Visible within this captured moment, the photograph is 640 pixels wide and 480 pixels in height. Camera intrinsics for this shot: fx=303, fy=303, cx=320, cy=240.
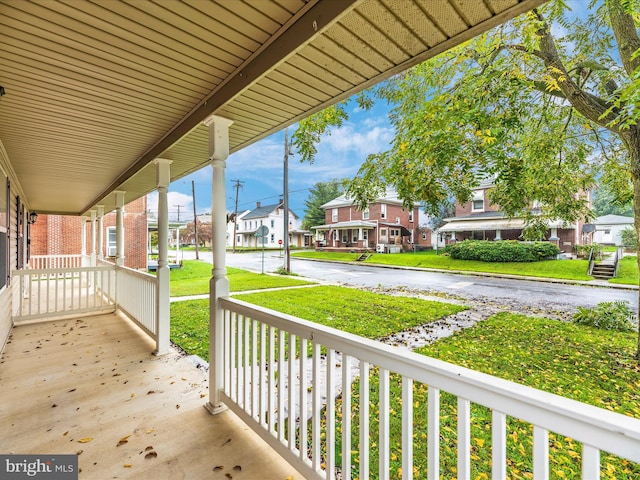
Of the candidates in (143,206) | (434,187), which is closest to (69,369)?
(434,187)

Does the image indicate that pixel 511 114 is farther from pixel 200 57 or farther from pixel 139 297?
pixel 139 297

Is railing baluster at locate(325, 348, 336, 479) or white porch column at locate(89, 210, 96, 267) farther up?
white porch column at locate(89, 210, 96, 267)

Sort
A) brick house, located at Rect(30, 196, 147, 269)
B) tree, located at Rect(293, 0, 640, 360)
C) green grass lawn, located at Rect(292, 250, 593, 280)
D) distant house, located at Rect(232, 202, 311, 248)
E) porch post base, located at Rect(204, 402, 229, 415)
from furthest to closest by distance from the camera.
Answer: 1. distant house, located at Rect(232, 202, 311, 248)
2. green grass lawn, located at Rect(292, 250, 593, 280)
3. brick house, located at Rect(30, 196, 147, 269)
4. tree, located at Rect(293, 0, 640, 360)
5. porch post base, located at Rect(204, 402, 229, 415)

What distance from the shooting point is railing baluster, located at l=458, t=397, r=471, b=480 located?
1059mm

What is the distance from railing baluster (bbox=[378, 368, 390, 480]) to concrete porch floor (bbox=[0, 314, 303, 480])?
0.81 m

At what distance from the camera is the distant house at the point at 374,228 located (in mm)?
24469

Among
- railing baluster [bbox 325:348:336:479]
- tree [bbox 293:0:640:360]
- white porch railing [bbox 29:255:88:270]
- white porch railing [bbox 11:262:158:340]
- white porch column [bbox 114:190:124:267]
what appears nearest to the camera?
railing baluster [bbox 325:348:336:479]

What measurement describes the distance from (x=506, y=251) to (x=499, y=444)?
1690cm

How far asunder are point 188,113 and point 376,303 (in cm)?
565

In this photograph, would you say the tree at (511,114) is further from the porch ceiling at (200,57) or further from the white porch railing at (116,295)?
the white porch railing at (116,295)

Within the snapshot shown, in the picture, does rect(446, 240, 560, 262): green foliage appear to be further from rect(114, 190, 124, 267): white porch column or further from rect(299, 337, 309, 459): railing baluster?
rect(299, 337, 309, 459): railing baluster

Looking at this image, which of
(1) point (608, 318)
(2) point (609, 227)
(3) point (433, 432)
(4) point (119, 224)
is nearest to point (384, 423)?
(3) point (433, 432)

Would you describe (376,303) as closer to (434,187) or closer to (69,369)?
(434,187)
